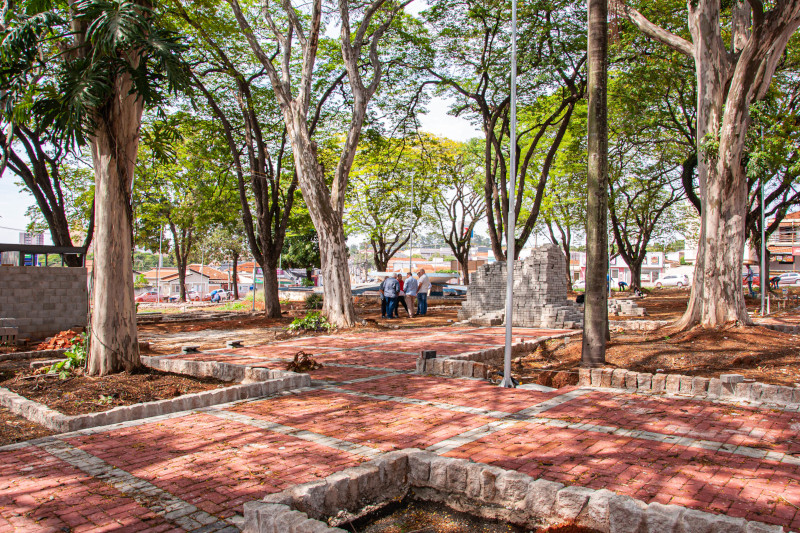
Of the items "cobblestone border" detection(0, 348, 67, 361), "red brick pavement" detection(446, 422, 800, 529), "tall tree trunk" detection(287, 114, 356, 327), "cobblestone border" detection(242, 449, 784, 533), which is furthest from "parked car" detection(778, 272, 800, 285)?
"cobblestone border" detection(242, 449, 784, 533)

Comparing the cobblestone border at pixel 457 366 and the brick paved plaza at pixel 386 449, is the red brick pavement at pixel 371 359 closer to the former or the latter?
the cobblestone border at pixel 457 366

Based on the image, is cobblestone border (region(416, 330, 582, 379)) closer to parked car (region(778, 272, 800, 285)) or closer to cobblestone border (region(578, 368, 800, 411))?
cobblestone border (region(578, 368, 800, 411))

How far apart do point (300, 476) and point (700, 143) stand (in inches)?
449

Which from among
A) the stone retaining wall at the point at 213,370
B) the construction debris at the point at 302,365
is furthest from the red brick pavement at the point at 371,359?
the stone retaining wall at the point at 213,370

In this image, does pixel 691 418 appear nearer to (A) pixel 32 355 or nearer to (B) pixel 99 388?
(B) pixel 99 388

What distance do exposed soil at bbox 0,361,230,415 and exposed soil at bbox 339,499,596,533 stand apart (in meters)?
3.93

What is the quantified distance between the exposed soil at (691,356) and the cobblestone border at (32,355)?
8.76 metres

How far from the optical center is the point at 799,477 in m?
4.02

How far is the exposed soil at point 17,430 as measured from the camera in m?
5.23

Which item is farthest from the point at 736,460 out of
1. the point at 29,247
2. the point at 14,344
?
the point at 29,247

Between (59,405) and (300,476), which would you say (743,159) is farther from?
(59,405)

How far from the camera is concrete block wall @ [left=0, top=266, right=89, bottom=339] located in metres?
13.5

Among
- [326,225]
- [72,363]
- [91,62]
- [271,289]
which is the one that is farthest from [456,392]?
[271,289]

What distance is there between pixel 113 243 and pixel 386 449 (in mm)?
5294
